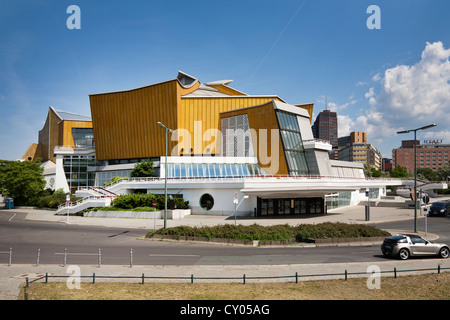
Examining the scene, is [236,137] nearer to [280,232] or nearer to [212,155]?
[212,155]

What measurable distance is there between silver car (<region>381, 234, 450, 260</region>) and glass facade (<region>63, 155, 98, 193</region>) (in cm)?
6227

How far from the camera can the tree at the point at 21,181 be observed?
176 ft

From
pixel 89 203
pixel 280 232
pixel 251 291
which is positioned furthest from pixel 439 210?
pixel 89 203

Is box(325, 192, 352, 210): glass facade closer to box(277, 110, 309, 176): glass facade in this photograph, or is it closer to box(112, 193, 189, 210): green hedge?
box(277, 110, 309, 176): glass facade

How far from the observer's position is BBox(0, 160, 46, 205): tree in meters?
53.8

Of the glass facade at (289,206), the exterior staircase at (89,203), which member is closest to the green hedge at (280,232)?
the glass facade at (289,206)

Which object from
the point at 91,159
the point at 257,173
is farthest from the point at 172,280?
the point at 91,159

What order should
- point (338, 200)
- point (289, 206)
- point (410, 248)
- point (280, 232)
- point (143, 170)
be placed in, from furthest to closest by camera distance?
point (338, 200)
point (143, 170)
point (289, 206)
point (280, 232)
point (410, 248)

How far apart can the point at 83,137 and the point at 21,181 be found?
2965cm

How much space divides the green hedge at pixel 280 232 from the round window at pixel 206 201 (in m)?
16.0

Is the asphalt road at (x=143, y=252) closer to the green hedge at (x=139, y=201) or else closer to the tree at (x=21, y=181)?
the green hedge at (x=139, y=201)

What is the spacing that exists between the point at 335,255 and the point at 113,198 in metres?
32.1

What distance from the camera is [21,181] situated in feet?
176

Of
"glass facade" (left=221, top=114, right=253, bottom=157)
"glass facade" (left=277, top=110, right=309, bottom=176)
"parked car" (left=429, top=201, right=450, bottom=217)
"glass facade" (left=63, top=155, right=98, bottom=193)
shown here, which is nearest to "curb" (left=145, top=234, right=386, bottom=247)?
"parked car" (left=429, top=201, right=450, bottom=217)
